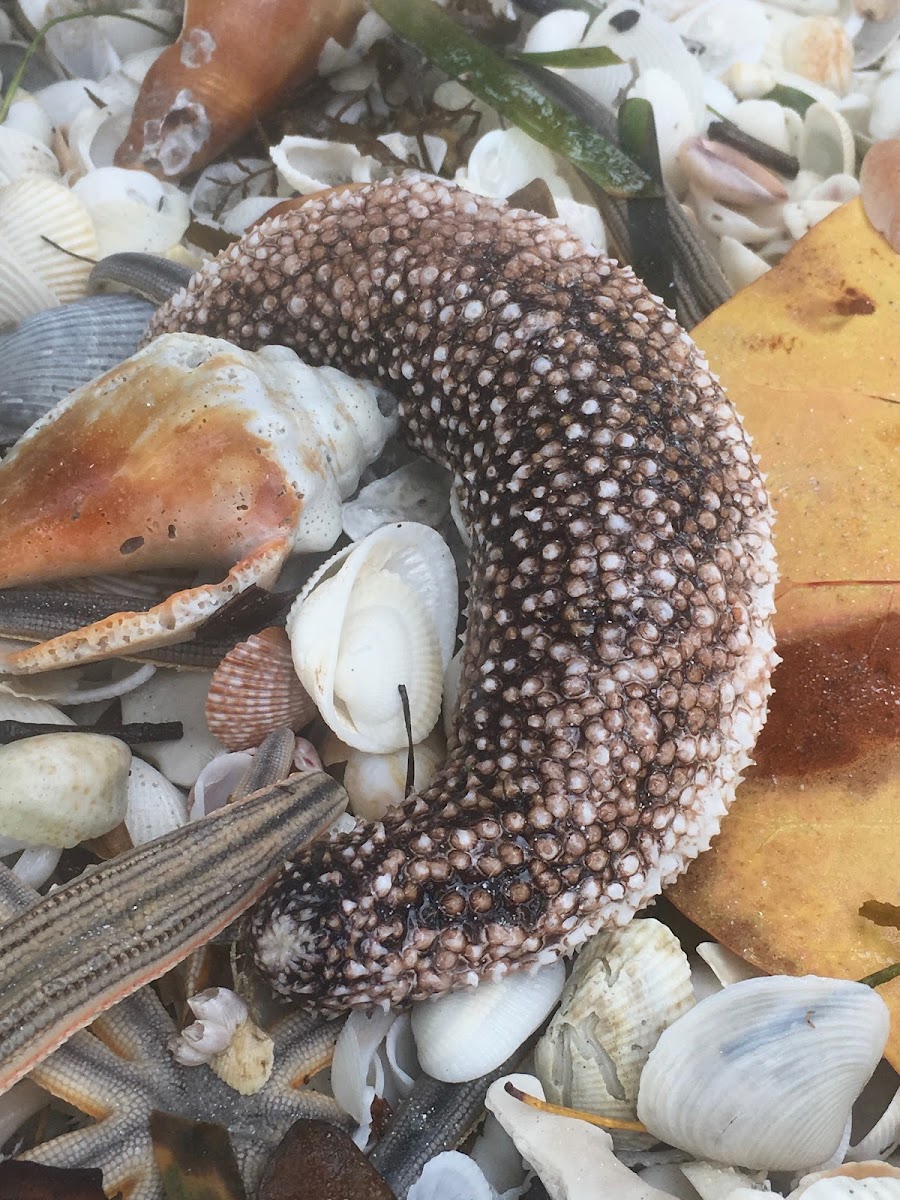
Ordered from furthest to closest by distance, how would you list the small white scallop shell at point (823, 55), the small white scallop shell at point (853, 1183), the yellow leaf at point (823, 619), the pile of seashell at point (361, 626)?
the small white scallop shell at point (823, 55) → the yellow leaf at point (823, 619) → the pile of seashell at point (361, 626) → the small white scallop shell at point (853, 1183)

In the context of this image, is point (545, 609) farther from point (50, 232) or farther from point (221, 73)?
point (221, 73)

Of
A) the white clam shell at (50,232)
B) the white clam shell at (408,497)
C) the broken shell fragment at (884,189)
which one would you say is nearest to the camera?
the white clam shell at (408,497)

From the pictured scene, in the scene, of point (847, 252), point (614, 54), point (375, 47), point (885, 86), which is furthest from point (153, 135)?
point (885, 86)

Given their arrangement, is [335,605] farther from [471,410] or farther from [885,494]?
[885,494]

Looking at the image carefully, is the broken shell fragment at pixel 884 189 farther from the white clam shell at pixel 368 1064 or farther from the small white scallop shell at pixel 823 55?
the white clam shell at pixel 368 1064

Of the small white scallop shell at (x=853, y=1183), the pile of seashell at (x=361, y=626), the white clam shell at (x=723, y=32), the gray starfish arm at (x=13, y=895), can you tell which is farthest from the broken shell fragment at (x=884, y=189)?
the gray starfish arm at (x=13, y=895)

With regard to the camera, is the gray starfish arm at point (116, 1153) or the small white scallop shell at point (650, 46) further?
the small white scallop shell at point (650, 46)

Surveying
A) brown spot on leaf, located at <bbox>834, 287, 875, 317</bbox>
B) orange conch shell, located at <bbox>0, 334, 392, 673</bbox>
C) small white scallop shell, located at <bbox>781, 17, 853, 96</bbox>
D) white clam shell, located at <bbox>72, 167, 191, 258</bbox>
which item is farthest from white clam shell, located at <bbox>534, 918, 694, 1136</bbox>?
small white scallop shell, located at <bbox>781, 17, 853, 96</bbox>
